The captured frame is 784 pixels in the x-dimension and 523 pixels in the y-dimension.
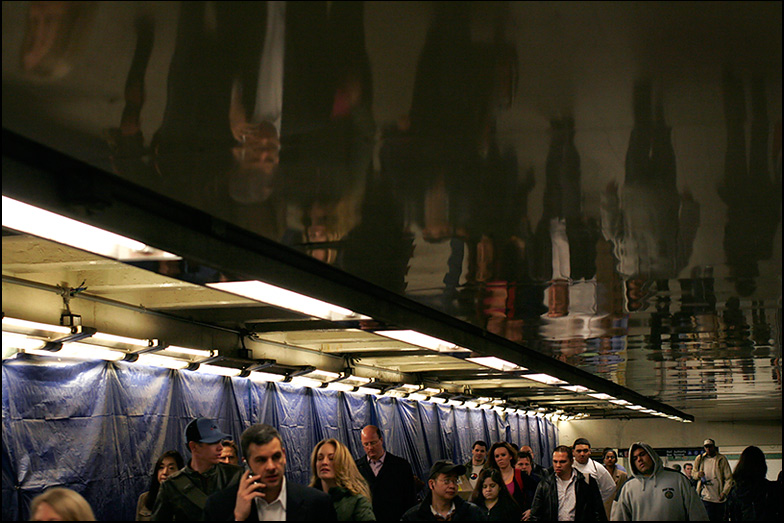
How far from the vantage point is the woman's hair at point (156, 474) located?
22.6 feet

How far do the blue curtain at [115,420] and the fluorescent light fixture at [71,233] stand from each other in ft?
8.40

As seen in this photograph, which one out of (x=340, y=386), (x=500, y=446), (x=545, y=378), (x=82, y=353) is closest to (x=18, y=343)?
(x=82, y=353)

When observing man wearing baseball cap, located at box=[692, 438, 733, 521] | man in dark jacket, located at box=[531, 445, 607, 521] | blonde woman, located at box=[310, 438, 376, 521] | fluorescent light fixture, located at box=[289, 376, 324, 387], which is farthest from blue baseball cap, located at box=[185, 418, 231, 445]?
man wearing baseball cap, located at box=[692, 438, 733, 521]

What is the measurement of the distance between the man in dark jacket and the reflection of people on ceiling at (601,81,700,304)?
3.11 m

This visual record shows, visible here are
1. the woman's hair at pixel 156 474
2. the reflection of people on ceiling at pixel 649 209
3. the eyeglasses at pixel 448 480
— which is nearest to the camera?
the reflection of people on ceiling at pixel 649 209

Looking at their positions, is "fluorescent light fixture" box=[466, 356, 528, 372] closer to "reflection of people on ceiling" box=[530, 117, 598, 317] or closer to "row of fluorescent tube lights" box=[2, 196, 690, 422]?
"row of fluorescent tube lights" box=[2, 196, 690, 422]

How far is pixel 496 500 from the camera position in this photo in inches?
278

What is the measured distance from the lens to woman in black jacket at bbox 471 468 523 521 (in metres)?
6.91

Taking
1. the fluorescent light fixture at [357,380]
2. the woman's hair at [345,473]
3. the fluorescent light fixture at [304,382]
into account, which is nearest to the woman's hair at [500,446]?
the fluorescent light fixture at [304,382]

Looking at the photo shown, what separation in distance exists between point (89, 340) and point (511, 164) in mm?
4202

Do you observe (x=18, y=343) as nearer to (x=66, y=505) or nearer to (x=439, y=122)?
(x=66, y=505)

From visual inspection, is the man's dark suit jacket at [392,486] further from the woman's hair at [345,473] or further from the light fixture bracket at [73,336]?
the light fixture bracket at [73,336]

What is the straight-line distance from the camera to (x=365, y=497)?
16.8ft

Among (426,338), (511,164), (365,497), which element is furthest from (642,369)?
(511,164)
